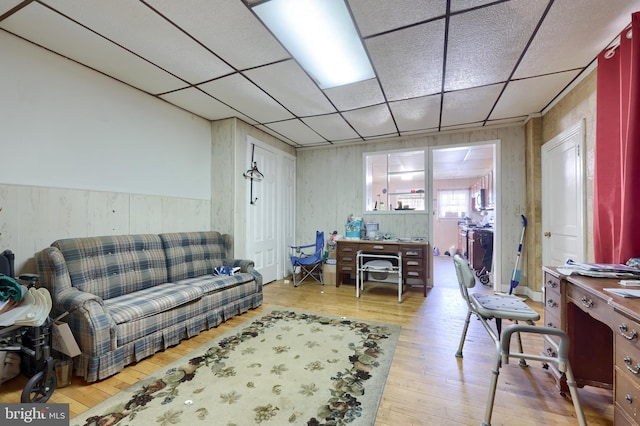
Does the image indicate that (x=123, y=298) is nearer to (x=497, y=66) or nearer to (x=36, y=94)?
(x=36, y=94)

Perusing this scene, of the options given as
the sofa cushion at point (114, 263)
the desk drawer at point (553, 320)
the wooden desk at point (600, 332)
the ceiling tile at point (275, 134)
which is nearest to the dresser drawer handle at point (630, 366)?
the wooden desk at point (600, 332)

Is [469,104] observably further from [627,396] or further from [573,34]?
[627,396]

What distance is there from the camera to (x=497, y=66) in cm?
240

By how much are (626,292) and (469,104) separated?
268cm

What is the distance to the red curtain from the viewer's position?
1.76 m

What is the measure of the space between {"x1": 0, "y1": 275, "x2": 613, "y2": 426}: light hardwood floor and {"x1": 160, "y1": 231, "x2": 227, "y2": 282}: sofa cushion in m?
0.78

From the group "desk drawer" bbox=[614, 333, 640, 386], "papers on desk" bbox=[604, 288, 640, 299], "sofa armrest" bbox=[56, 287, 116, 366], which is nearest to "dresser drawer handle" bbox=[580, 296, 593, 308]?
"papers on desk" bbox=[604, 288, 640, 299]

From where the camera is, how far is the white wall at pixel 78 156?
81.2 inches

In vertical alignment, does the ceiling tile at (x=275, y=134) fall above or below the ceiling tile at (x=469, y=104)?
above

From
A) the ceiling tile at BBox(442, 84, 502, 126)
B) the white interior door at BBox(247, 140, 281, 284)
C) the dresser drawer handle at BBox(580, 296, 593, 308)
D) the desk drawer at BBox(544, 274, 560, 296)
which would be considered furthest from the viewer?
the white interior door at BBox(247, 140, 281, 284)

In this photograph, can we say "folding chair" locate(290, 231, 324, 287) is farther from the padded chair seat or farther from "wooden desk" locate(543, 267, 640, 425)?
"wooden desk" locate(543, 267, 640, 425)

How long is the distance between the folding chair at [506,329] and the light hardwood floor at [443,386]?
168 mm

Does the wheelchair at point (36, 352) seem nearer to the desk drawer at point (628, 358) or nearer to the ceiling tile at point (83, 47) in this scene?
the ceiling tile at point (83, 47)

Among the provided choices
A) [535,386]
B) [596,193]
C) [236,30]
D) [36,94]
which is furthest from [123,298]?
[596,193]
